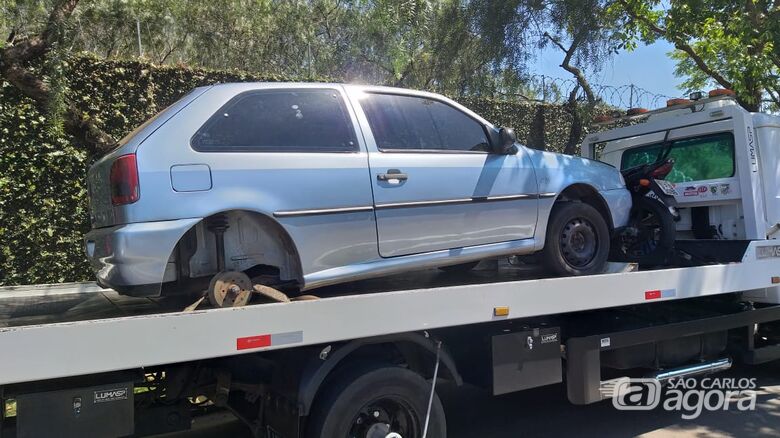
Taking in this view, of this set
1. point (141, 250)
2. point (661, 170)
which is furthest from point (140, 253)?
point (661, 170)

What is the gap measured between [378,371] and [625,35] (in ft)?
27.4

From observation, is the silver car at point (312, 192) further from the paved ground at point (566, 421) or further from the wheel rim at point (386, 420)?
the paved ground at point (566, 421)

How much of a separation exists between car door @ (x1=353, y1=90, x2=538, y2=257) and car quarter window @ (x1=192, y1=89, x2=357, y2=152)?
0.20 m

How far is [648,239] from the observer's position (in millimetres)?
5609

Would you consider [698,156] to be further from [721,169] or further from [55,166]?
[55,166]

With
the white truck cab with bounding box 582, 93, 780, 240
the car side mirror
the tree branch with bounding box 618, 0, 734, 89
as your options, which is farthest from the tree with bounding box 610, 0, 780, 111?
the car side mirror

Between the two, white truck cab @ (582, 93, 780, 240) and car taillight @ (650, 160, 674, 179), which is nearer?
white truck cab @ (582, 93, 780, 240)

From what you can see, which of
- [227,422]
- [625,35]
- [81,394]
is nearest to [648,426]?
[227,422]

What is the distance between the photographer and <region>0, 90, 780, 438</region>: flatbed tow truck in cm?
277

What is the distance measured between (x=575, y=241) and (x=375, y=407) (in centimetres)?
217

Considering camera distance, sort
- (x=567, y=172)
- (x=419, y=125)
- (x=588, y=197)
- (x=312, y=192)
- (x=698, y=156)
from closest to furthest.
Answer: (x=312, y=192) < (x=419, y=125) < (x=567, y=172) < (x=588, y=197) < (x=698, y=156)

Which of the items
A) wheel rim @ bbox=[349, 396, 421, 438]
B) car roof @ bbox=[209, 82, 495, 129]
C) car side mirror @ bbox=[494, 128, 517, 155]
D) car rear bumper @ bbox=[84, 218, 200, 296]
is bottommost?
wheel rim @ bbox=[349, 396, 421, 438]

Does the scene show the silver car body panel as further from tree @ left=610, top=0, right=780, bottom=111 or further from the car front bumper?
tree @ left=610, top=0, right=780, bottom=111

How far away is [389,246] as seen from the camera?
377cm
